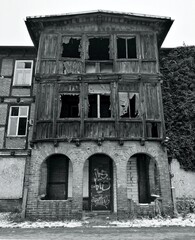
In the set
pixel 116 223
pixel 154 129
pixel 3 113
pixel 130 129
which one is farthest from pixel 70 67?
pixel 116 223

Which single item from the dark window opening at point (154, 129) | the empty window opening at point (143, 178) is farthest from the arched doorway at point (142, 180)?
the dark window opening at point (154, 129)

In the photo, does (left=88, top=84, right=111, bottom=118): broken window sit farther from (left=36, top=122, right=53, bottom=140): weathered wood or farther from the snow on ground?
the snow on ground

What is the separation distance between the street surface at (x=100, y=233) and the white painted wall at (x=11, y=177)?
4409mm

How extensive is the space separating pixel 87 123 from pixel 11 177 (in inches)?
226

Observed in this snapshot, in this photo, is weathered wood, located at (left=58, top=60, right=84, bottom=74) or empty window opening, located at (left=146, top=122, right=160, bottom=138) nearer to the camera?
empty window opening, located at (left=146, top=122, right=160, bottom=138)

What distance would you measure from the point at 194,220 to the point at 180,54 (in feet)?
34.9

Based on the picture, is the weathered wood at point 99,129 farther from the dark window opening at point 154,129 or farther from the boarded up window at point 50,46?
the boarded up window at point 50,46

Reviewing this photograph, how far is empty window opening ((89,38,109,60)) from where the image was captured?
45.5 ft

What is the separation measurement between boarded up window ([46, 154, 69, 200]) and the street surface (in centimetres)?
353

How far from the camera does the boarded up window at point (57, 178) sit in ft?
40.1

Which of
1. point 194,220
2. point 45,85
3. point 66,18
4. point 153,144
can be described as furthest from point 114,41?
point 194,220

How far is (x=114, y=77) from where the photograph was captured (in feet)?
40.9

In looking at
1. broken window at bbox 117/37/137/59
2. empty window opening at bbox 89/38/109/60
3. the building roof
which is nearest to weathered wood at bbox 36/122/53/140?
empty window opening at bbox 89/38/109/60

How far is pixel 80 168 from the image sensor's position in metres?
11.0
